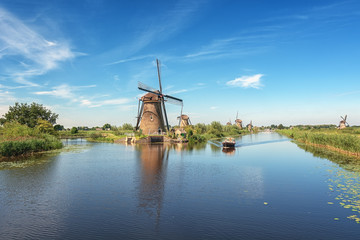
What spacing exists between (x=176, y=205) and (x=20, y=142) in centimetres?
2429

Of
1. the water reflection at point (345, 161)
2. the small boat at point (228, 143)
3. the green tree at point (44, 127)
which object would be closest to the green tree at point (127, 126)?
the green tree at point (44, 127)

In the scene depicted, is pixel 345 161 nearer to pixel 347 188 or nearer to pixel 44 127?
pixel 347 188

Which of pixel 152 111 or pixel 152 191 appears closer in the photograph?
pixel 152 191

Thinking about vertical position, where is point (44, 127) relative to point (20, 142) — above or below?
above

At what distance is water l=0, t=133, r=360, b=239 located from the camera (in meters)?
8.52

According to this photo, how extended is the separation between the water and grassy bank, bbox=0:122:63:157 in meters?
7.85

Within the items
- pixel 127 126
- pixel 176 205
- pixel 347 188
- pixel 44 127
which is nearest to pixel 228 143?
pixel 347 188

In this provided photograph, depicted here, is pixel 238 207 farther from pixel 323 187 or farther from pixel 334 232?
pixel 323 187

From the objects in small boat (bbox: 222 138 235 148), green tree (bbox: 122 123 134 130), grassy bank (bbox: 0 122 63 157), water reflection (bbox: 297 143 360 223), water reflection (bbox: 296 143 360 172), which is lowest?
water reflection (bbox: 297 143 360 223)

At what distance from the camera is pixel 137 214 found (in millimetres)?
10070

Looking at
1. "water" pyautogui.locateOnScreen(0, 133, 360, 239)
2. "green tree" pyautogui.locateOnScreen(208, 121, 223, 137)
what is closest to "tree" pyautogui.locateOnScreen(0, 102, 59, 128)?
"water" pyautogui.locateOnScreen(0, 133, 360, 239)

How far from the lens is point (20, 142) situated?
26.8 metres

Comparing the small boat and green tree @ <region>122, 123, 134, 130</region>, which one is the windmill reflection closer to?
the small boat

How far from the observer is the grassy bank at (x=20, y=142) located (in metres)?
25.2
